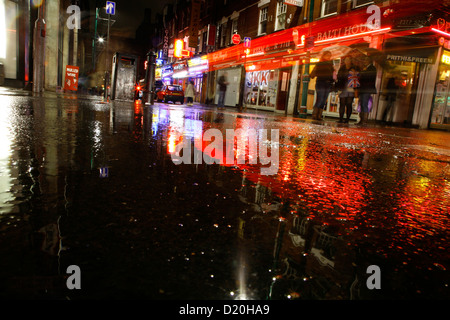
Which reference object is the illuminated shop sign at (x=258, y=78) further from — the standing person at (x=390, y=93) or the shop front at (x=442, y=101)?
the shop front at (x=442, y=101)

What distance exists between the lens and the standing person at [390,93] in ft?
42.5

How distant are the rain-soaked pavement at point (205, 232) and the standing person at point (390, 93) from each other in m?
12.8

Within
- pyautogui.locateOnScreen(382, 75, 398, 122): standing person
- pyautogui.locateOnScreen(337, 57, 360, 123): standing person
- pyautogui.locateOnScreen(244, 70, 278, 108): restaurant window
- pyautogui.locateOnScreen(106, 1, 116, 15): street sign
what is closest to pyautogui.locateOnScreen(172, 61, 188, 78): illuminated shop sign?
pyautogui.locateOnScreen(244, 70, 278, 108): restaurant window

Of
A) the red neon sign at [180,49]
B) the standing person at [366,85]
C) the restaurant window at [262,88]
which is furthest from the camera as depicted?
the red neon sign at [180,49]

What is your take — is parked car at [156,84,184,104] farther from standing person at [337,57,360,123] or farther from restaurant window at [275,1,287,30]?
standing person at [337,57,360,123]

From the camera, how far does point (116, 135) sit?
2.94 metres

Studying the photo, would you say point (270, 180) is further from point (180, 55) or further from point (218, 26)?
point (180, 55)

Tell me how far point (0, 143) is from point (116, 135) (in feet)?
3.37

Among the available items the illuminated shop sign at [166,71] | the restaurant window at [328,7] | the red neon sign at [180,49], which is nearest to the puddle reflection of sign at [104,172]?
the restaurant window at [328,7]

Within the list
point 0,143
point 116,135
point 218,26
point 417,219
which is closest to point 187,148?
point 116,135

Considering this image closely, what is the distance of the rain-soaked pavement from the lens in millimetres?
685

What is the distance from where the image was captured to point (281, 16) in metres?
19.8

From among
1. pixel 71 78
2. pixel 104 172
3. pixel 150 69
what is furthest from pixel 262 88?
pixel 104 172

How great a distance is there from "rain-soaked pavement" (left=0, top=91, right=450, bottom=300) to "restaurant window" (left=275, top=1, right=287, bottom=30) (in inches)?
789
